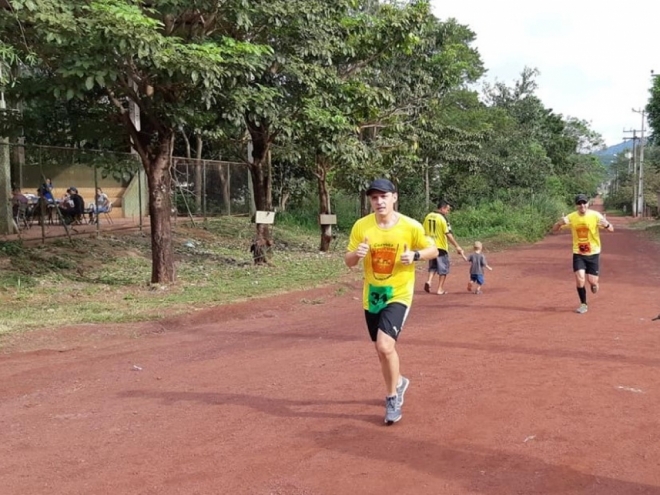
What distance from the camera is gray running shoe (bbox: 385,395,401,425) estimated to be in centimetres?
488

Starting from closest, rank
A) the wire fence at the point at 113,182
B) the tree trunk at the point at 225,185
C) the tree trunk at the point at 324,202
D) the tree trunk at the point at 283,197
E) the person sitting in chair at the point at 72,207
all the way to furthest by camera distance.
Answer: the wire fence at the point at 113,182, the person sitting in chair at the point at 72,207, the tree trunk at the point at 324,202, the tree trunk at the point at 225,185, the tree trunk at the point at 283,197

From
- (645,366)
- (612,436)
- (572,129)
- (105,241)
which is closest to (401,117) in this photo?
(105,241)

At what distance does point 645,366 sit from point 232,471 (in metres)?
4.40

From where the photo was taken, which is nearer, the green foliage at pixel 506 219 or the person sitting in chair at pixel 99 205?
the person sitting in chair at pixel 99 205

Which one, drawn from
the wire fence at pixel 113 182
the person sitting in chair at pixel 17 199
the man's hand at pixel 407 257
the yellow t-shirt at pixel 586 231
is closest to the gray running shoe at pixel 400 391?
the man's hand at pixel 407 257

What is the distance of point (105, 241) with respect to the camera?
1652cm

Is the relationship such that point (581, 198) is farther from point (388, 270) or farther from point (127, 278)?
point (127, 278)

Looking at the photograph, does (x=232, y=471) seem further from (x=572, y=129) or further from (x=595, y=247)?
(x=572, y=129)

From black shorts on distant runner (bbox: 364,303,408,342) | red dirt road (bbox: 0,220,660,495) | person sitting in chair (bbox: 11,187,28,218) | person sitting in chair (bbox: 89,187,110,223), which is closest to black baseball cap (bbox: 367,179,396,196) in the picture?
black shorts on distant runner (bbox: 364,303,408,342)

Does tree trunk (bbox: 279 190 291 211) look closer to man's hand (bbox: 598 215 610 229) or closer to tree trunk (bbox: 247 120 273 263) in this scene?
tree trunk (bbox: 247 120 273 263)

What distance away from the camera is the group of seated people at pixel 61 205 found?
1495 centimetres

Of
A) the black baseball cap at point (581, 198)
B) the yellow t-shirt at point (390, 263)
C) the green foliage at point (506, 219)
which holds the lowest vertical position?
the green foliage at point (506, 219)

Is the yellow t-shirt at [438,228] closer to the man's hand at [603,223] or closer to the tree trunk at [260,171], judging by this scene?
the man's hand at [603,223]

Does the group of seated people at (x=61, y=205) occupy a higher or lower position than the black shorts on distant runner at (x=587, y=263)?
higher
